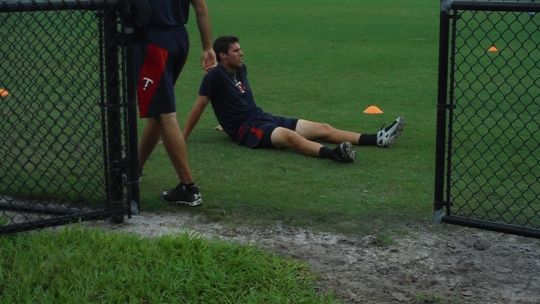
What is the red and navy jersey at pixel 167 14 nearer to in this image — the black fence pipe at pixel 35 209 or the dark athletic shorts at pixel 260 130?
the black fence pipe at pixel 35 209

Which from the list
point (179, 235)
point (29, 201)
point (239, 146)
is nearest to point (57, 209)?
point (29, 201)

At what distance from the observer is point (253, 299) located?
3891 mm

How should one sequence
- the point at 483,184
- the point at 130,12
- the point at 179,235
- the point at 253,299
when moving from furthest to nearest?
the point at 483,184 → the point at 130,12 → the point at 179,235 → the point at 253,299

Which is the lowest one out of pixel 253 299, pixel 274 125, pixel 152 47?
pixel 253 299

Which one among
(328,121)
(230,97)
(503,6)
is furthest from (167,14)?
(328,121)

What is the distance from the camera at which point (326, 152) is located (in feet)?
21.9

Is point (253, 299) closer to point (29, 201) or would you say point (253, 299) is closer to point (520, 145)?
point (29, 201)

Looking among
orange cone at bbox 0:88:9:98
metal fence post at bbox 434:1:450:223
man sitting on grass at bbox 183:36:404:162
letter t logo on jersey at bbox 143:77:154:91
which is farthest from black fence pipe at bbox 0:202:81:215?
orange cone at bbox 0:88:9:98

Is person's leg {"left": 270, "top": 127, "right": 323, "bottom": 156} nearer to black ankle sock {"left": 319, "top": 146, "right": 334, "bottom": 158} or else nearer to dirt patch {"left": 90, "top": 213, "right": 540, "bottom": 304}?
black ankle sock {"left": 319, "top": 146, "right": 334, "bottom": 158}

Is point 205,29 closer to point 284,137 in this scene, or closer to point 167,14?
point 167,14

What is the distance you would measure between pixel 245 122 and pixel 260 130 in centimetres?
17

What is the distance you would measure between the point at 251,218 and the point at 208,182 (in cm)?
92

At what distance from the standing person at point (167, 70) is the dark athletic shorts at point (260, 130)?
151 centimetres

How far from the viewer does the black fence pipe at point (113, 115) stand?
16.1 ft
